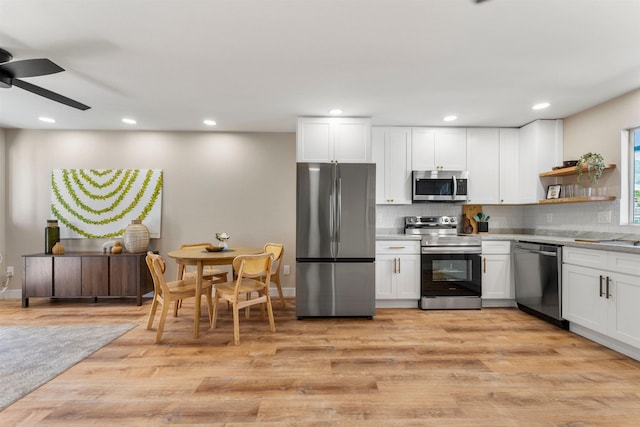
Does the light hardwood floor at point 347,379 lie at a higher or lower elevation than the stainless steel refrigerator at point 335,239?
lower

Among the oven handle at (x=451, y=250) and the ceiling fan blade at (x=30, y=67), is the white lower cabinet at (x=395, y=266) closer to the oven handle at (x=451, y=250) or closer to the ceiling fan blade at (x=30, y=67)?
the oven handle at (x=451, y=250)

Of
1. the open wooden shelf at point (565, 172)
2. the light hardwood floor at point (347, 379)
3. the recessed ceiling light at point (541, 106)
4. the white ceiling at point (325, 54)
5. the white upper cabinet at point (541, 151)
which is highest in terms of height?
the recessed ceiling light at point (541, 106)

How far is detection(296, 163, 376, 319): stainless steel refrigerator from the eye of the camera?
376 centimetres

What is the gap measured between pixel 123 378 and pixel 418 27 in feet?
10.5

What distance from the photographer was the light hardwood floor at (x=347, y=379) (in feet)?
6.44

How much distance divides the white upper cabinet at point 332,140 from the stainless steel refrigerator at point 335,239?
0.25 m

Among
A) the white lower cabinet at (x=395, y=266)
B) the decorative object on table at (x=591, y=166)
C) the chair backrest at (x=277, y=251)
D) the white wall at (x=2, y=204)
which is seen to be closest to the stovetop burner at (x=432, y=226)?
the white lower cabinet at (x=395, y=266)

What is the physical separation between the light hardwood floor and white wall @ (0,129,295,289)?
158 centimetres

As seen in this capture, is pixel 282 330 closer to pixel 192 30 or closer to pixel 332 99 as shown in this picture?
pixel 332 99

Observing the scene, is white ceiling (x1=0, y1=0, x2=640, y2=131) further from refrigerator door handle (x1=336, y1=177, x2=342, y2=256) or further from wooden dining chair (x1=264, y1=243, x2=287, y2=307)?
wooden dining chair (x1=264, y1=243, x2=287, y2=307)

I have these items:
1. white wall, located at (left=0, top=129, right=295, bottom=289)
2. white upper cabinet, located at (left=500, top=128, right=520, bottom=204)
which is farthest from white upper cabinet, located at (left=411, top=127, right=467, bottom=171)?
white wall, located at (left=0, top=129, right=295, bottom=289)

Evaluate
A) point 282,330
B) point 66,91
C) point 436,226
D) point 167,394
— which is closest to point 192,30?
point 66,91

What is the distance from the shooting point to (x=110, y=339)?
3.12 metres

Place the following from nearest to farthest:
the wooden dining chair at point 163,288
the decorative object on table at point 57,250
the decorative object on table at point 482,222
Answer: the wooden dining chair at point 163,288, the decorative object on table at point 57,250, the decorative object on table at point 482,222
